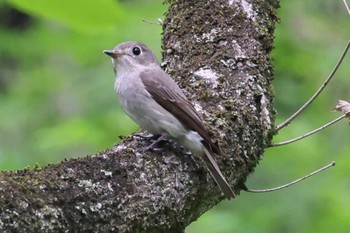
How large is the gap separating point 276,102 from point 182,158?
15.4 feet

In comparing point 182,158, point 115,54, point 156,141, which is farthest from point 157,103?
point 182,158

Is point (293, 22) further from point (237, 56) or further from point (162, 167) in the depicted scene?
point (162, 167)

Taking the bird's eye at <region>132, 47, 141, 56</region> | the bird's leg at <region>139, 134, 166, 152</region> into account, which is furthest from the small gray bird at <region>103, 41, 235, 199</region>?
the bird's leg at <region>139, 134, 166, 152</region>

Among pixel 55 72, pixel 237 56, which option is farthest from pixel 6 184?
pixel 55 72

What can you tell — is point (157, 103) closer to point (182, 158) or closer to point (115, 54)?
point (115, 54)

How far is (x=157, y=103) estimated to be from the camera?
4.46 metres

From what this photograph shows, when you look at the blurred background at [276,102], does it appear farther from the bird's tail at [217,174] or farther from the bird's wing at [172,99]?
the bird's tail at [217,174]

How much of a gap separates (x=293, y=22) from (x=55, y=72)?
3697 mm

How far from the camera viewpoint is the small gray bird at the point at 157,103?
12.5ft

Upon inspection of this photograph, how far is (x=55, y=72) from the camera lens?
9992 mm

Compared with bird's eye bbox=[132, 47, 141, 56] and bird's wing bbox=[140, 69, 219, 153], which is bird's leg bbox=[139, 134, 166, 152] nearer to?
bird's wing bbox=[140, 69, 219, 153]

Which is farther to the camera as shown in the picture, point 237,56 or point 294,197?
point 294,197

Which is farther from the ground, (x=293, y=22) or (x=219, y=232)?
(x=293, y=22)

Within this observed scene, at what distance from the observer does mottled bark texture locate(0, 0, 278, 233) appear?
2.92 m
